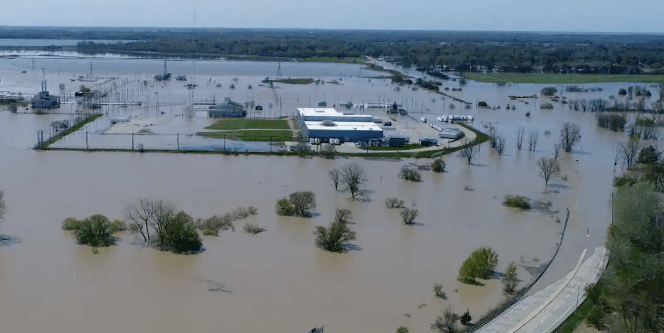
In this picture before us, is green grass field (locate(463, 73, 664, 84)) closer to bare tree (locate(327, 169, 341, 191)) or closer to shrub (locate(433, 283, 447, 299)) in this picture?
bare tree (locate(327, 169, 341, 191))

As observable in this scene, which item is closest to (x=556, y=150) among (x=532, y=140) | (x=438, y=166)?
(x=532, y=140)

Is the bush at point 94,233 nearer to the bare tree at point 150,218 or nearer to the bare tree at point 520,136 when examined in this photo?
the bare tree at point 150,218

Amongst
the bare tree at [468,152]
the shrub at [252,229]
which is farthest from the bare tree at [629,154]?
the shrub at [252,229]

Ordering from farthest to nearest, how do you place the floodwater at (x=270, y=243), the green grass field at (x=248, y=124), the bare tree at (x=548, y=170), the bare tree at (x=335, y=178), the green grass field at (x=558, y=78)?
the green grass field at (x=558, y=78) < the green grass field at (x=248, y=124) < the bare tree at (x=548, y=170) < the bare tree at (x=335, y=178) < the floodwater at (x=270, y=243)

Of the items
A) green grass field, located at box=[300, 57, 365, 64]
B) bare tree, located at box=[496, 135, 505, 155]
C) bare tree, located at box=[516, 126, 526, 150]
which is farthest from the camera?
green grass field, located at box=[300, 57, 365, 64]

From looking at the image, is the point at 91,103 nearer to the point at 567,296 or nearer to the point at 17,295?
the point at 17,295

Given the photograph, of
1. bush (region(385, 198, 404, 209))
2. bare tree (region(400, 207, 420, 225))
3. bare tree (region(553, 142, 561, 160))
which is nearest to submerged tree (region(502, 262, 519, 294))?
bare tree (region(400, 207, 420, 225))

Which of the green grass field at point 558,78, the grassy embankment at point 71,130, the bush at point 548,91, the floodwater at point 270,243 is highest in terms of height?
the green grass field at point 558,78
